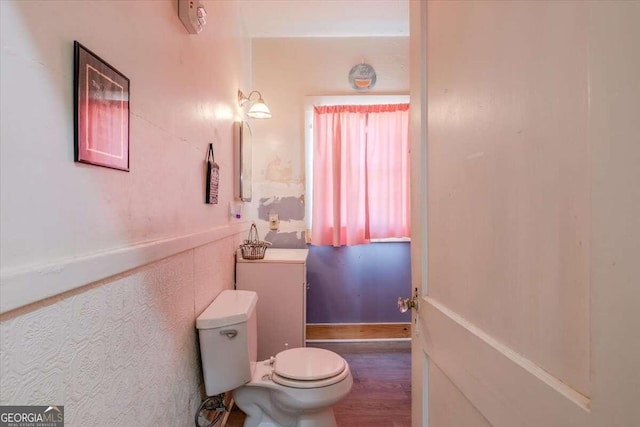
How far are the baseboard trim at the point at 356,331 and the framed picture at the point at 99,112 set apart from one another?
7.77 ft

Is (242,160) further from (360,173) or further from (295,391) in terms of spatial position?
(295,391)

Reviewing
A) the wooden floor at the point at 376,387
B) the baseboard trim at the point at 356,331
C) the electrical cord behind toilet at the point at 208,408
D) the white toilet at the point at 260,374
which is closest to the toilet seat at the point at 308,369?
the white toilet at the point at 260,374

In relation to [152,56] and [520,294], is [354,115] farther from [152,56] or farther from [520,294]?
[520,294]

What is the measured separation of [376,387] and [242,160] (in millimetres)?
1913

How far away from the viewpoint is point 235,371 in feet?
4.74

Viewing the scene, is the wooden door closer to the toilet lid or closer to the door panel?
the door panel

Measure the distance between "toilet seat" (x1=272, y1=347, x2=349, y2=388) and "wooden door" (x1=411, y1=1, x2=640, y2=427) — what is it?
69cm

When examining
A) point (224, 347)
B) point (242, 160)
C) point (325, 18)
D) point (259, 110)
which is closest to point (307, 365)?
point (224, 347)

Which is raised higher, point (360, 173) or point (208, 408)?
Answer: point (360, 173)

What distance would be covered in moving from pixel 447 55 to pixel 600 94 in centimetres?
49

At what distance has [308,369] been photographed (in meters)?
1.57

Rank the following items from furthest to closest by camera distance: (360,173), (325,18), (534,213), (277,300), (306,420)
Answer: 1. (360,173)
2. (325,18)
3. (277,300)
4. (306,420)
5. (534,213)

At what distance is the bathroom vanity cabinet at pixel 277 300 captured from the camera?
2145 millimetres

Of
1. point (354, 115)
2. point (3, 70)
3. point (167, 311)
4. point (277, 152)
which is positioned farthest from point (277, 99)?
point (3, 70)
